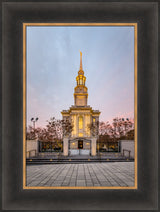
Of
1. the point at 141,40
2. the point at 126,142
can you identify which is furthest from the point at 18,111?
the point at 126,142

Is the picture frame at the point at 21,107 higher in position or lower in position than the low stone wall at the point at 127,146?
higher

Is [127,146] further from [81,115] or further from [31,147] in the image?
[81,115]

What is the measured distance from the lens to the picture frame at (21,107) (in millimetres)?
2844

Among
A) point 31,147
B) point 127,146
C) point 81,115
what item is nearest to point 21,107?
point 31,147

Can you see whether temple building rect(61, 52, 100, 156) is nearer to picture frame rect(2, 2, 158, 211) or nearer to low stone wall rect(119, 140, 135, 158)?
low stone wall rect(119, 140, 135, 158)

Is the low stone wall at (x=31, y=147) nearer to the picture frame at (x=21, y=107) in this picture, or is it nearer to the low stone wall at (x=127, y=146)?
the low stone wall at (x=127, y=146)

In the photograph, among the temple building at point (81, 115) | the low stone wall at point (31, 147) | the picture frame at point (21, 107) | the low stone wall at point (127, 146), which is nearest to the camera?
the picture frame at point (21, 107)

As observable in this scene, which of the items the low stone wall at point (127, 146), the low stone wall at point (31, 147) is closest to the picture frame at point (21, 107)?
the low stone wall at point (31, 147)

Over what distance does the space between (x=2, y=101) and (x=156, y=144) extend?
3.91 metres

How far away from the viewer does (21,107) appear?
10.4ft

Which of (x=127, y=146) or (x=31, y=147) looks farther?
(x=127, y=146)

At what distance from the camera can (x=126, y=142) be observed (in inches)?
568
